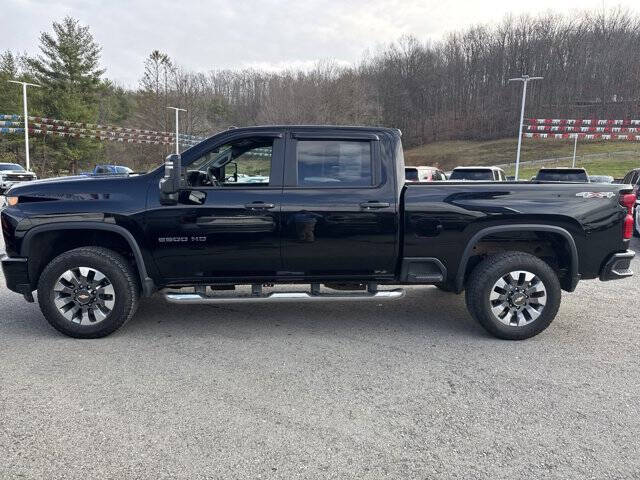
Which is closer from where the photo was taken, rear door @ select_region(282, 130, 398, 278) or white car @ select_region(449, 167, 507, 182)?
rear door @ select_region(282, 130, 398, 278)

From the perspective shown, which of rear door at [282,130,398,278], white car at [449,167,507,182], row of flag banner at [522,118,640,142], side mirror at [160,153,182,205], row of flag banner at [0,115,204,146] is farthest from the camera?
row of flag banner at [522,118,640,142]

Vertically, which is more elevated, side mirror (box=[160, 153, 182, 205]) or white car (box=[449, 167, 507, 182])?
white car (box=[449, 167, 507, 182])

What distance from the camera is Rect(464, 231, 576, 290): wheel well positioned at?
4680mm

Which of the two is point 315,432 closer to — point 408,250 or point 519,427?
point 519,427

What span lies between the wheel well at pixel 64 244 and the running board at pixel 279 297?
1.75 feet

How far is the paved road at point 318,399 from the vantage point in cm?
268

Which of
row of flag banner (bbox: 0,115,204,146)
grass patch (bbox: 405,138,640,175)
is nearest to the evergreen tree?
row of flag banner (bbox: 0,115,204,146)

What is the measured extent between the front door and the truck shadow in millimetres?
638

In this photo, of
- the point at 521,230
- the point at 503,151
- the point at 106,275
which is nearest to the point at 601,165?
the point at 503,151

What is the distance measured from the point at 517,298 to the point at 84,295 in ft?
13.2

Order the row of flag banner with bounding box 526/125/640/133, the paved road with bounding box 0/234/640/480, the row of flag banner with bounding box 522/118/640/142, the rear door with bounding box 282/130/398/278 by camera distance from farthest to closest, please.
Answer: the row of flag banner with bounding box 526/125/640/133 → the row of flag banner with bounding box 522/118/640/142 → the rear door with bounding box 282/130/398/278 → the paved road with bounding box 0/234/640/480

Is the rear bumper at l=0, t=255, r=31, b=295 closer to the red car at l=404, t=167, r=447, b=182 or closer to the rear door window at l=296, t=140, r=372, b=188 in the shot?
the rear door window at l=296, t=140, r=372, b=188

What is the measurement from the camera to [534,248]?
496cm

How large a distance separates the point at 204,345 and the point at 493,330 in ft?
8.91
